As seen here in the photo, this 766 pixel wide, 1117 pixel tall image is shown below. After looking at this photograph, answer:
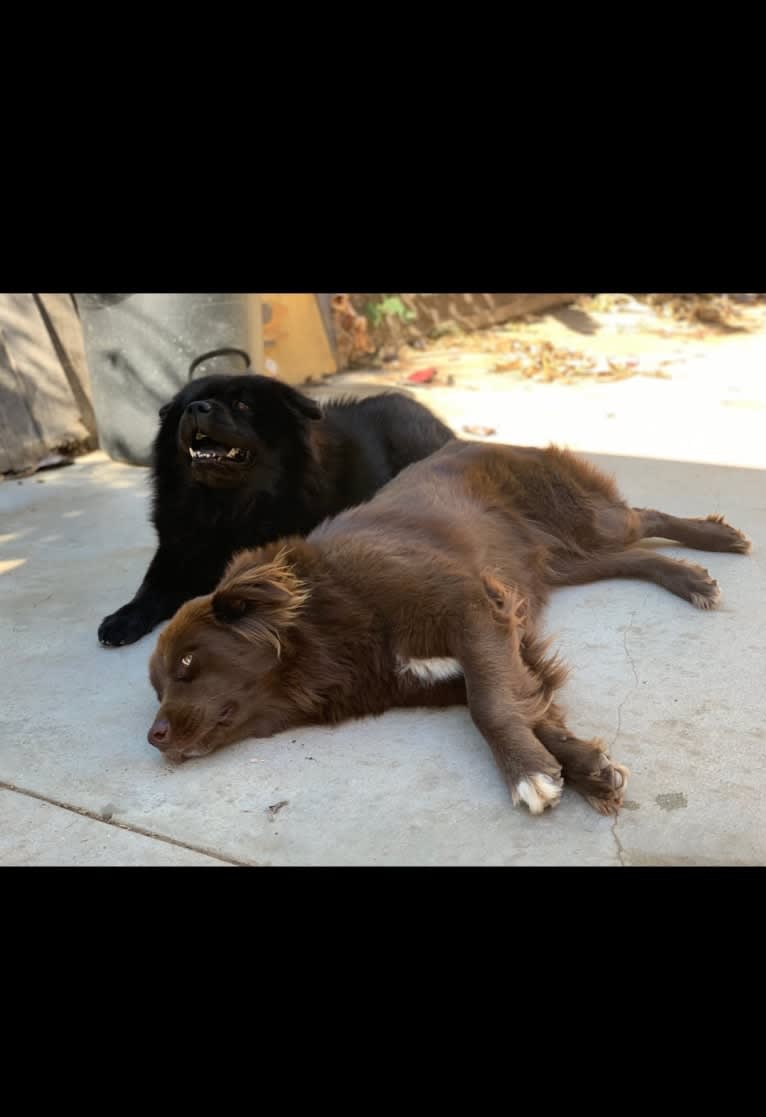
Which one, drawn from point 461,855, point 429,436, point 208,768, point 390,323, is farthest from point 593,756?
point 390,323

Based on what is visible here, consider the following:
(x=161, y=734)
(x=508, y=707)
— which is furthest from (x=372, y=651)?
(x=161, y=734)

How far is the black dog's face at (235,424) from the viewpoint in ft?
14.6

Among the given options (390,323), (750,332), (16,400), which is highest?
(16,400)

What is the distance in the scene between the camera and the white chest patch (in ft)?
11.4

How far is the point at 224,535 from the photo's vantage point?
464 cm

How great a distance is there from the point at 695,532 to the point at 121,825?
280 centimetres

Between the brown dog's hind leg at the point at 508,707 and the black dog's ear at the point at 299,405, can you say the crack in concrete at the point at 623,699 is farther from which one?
the black dog's ear at the point at 299,405

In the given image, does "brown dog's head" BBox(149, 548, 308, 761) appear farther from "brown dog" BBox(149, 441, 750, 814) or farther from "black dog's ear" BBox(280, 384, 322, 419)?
"black dog's ear" BBox(280, 384, 322, 419)

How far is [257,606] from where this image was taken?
3.41m

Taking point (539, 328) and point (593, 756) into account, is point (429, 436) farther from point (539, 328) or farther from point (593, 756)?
point (539, 328)

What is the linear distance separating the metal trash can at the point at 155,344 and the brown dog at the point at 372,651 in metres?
2.52

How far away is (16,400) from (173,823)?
413cm

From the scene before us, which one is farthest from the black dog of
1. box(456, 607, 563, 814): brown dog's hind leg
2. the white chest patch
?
box(456, 607, 563, 814): brown dog's hind leg

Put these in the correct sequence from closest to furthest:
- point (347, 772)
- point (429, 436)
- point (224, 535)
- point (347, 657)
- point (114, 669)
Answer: point (347, 772) < point (347, 657) < point (114, 669) < point (224, 535) < point (429, 436)
